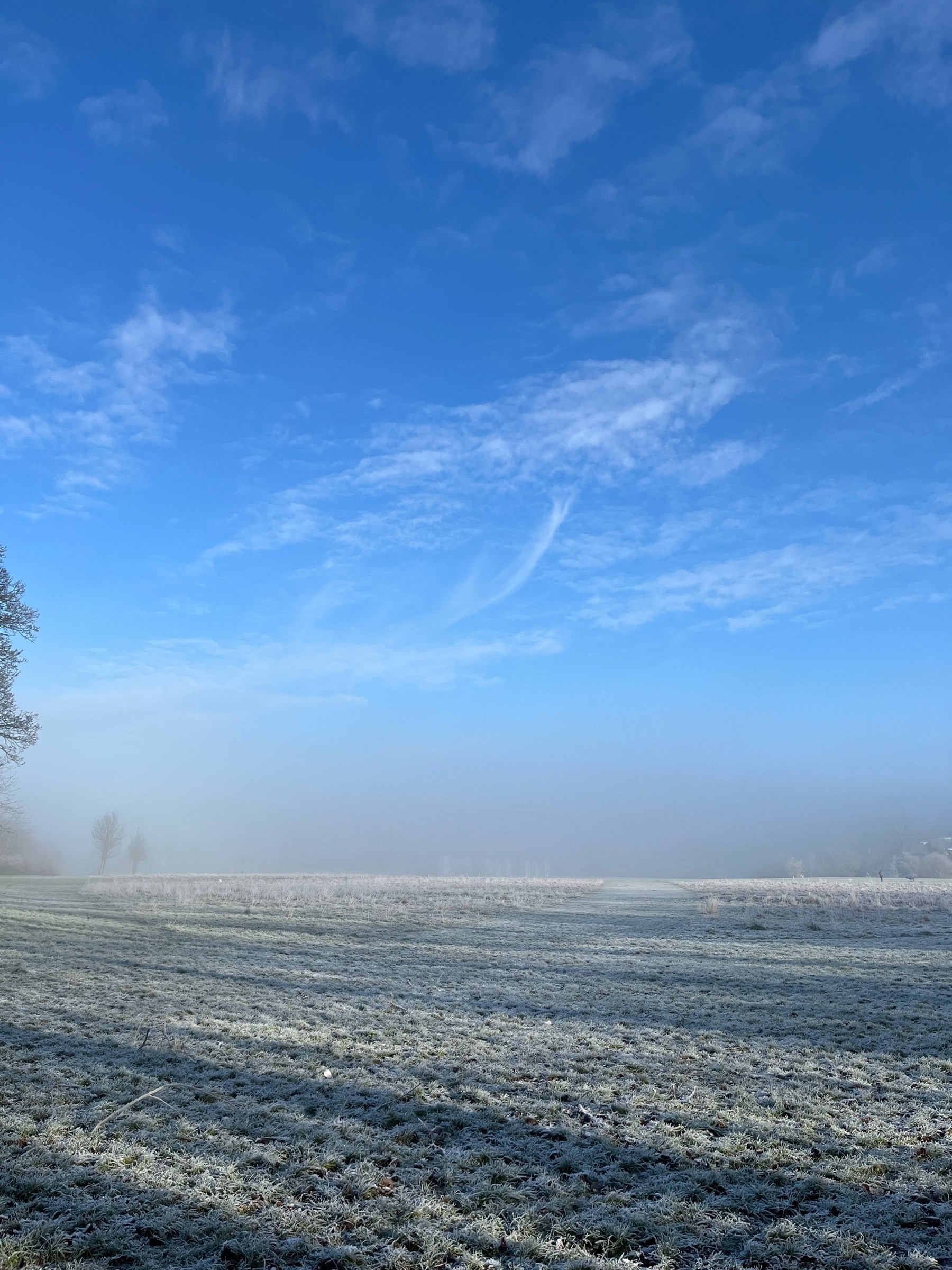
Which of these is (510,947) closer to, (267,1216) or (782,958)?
(782,958)

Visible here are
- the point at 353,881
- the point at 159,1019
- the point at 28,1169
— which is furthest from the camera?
the point at 353,881

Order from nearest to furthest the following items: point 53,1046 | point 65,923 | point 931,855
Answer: point 53,1046 < point 65,923 < point 931,855

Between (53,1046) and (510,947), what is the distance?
1466 centimetres

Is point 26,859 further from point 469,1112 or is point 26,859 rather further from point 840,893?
point 469,1112

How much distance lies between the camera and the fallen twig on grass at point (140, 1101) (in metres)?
6.79

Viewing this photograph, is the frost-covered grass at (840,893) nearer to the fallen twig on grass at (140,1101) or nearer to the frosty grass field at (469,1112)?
the frosty grass field at (469,1112)

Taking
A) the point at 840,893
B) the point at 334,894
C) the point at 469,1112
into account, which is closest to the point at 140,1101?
the point at 469,1112

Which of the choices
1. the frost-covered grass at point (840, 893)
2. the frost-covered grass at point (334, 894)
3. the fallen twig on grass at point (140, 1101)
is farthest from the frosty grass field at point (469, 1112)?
the frost-covered grass at point (840, 893)

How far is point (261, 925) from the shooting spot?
84.3 ft

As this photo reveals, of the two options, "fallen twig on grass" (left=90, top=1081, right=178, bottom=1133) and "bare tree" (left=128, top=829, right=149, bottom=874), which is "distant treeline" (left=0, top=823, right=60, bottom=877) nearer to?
"bare tree" (left=128, top=829, right=149, bottom=874)

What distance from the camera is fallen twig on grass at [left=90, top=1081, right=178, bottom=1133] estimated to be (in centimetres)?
679

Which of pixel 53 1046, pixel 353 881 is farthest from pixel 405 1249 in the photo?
A: pixel 353 881

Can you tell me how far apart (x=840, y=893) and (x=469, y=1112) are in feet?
141

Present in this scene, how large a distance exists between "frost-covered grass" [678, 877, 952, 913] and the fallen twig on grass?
3564 centimetres
